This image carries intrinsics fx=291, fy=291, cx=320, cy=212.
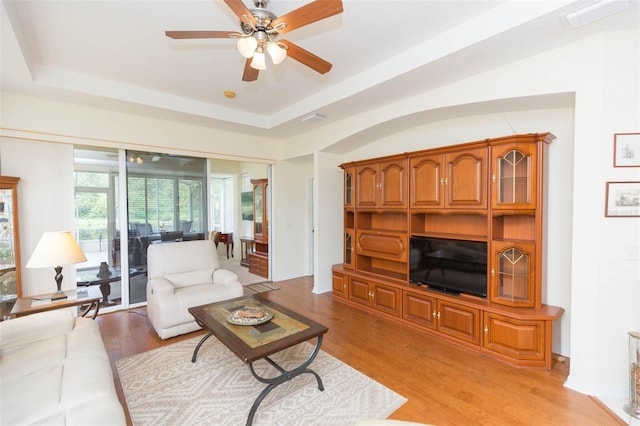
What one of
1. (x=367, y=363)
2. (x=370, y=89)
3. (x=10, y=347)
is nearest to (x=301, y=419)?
(x=367, y=363)

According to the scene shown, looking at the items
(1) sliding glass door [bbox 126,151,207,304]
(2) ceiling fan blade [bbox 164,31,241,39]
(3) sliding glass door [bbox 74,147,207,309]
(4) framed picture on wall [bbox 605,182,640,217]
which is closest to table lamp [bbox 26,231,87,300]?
(3) sliding glass door [bbox 74,147,207,309]

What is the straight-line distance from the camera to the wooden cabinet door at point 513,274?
9.17 feet

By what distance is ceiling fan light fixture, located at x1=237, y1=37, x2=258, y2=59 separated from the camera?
6.31 feet

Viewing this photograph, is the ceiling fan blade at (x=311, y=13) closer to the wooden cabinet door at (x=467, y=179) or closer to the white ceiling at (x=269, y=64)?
the white ceiling at (x=269, y=64)

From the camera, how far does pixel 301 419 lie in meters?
2.03

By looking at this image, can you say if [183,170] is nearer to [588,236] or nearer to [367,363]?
[367,363]

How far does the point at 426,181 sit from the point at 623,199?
1.72m

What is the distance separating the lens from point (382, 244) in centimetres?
411

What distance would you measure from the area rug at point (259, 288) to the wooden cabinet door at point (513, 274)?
138 inches

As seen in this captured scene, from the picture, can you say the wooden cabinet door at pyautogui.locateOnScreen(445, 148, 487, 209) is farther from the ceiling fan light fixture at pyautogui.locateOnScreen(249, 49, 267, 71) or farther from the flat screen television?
the ceiling fan light fixture at pyautogui.locateOnScreen(249, 49, 267, 71)

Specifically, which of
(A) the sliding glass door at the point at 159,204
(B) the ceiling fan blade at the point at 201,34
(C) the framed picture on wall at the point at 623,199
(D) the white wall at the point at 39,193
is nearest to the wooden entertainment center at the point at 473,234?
(C) the framed picture on wall at the point at 623,199

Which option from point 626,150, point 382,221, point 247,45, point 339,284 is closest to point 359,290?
point 339,284

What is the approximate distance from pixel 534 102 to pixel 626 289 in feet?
5.78

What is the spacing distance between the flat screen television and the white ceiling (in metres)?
1.78
